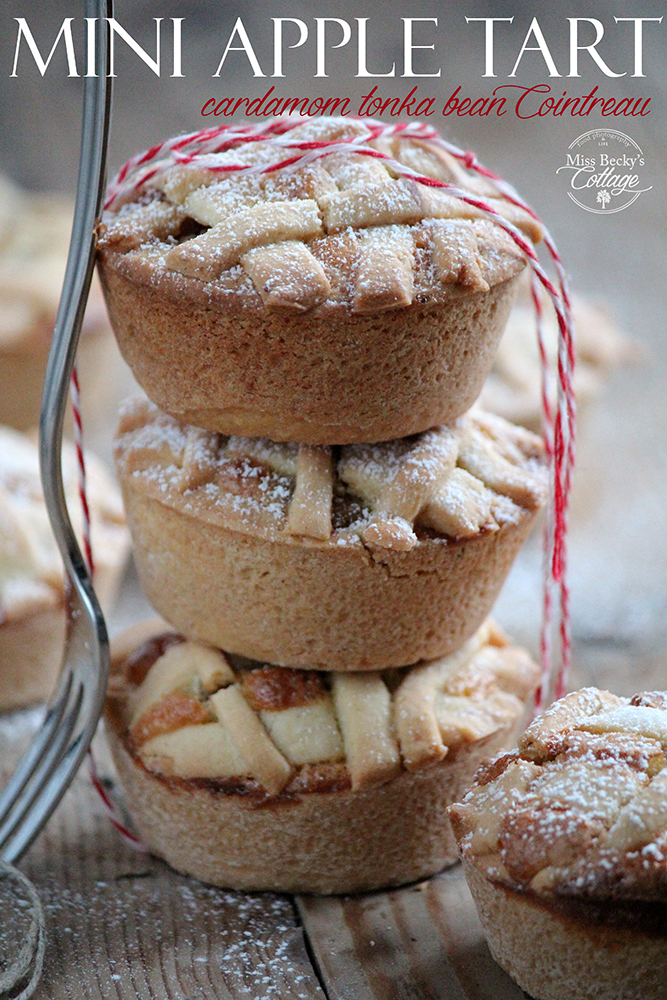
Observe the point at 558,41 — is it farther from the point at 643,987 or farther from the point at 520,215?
the point at 643,987

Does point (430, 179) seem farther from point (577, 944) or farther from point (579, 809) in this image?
point (577, 944)

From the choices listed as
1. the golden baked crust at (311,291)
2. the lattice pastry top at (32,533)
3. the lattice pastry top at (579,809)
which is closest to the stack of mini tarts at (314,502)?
the golden baked crust at (311,291)

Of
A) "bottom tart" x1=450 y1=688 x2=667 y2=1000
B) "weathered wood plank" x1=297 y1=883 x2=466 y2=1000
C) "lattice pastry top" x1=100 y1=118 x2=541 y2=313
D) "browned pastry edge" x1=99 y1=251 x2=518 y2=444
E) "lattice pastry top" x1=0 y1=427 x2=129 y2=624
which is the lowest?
"weathered wood plank" x1=297 y1=883 x2=466 y2=1000

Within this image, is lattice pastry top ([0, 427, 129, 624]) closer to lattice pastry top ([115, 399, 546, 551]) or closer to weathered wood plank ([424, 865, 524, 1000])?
lattice pastry top ([115, 399, 546, 551])

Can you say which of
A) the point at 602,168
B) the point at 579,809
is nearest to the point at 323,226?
the point at 602,168

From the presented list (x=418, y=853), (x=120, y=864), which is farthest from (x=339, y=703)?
(x=120, y=864)

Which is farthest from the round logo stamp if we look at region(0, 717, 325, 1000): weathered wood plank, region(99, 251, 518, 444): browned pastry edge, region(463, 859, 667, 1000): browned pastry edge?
region(0, 717, 325, 1000): weathered wood plank
